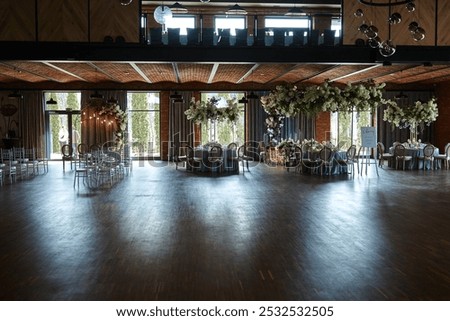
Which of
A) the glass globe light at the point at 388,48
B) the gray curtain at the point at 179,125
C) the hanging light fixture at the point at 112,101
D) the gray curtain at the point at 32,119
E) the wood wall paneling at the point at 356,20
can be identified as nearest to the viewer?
the glass globe light at the point at 388,48

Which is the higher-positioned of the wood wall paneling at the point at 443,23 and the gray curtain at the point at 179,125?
the wood wall paneling at the point at 443,23

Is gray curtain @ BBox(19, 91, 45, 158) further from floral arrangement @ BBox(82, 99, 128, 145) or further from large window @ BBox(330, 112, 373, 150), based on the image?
large window @ BBox(330, 112, 373, 150)

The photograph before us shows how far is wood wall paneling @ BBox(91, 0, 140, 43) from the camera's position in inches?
434

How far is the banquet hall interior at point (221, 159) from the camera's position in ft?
14.2

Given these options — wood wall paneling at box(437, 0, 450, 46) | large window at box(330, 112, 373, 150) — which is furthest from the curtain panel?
wood wall paneling at box(437, 0, 450, 46)

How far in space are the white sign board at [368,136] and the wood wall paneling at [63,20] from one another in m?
7.69

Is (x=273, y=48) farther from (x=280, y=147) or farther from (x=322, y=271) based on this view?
(x=322, y=271)

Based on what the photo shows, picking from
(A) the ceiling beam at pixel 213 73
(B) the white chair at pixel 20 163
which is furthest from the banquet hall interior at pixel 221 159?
(A) the ceiling beam at pixel 213 73

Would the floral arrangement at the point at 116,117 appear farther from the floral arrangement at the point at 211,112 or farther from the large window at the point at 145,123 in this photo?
the floral arrangement at the point at 211,112

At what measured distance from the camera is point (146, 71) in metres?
13.8

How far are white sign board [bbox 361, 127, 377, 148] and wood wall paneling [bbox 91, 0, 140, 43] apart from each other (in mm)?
6604

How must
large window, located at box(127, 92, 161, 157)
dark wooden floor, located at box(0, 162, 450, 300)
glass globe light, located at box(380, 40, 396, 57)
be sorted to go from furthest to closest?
1. large window, located at box(127, 92, 161, 157)
2. glass globe light, located at box(380, 40, 396, 57)
3. dark wooden floor, located at box(0, 162, 450, 300)

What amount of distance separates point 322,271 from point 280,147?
11553 millimetres

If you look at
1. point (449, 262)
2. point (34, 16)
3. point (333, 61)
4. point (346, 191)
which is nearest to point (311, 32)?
point (333, 61)
